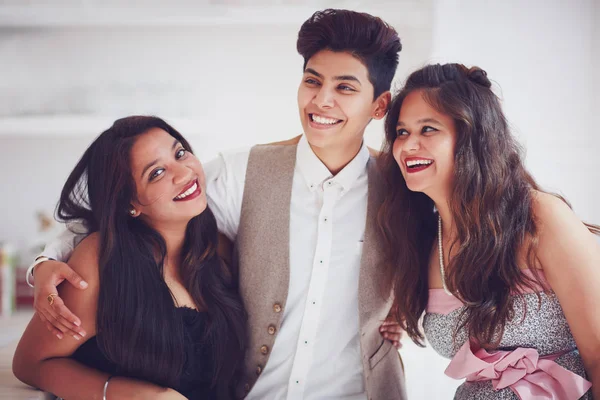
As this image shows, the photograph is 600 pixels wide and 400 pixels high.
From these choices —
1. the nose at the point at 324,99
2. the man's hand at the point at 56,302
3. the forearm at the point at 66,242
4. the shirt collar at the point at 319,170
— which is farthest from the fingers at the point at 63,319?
the nose at the point at 324,99

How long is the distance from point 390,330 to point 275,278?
1.21ft

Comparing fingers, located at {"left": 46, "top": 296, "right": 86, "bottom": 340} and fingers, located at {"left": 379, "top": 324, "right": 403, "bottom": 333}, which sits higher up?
fingers, located at {"left": 46, "top": 296, "right": 86, "bottom": 340}

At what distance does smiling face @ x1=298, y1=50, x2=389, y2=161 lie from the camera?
166 centimetres

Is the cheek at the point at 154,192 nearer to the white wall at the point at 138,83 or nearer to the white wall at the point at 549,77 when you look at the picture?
the white wall at the point at 138,83

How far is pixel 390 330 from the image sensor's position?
1.73 meters

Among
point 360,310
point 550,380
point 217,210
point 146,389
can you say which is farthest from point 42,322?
point 550,380

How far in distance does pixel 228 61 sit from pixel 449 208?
1.64m

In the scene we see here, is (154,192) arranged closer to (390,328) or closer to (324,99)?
(324,99)

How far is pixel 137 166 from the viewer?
4.98ft

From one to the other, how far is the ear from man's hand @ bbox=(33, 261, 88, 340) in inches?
36.0

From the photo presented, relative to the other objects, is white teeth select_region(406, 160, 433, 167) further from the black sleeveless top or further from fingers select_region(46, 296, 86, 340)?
fingers select_region(46, 296, 86, 340)

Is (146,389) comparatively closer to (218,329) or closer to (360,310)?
(218,329)

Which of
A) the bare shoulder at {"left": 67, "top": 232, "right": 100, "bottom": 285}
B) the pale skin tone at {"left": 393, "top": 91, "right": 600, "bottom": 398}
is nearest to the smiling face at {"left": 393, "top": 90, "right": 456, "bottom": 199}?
the pale skin tone at {"left": 393, "top": 91, "right": 600, "bottom": 398}

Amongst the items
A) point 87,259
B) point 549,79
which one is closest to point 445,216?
point 87,259
